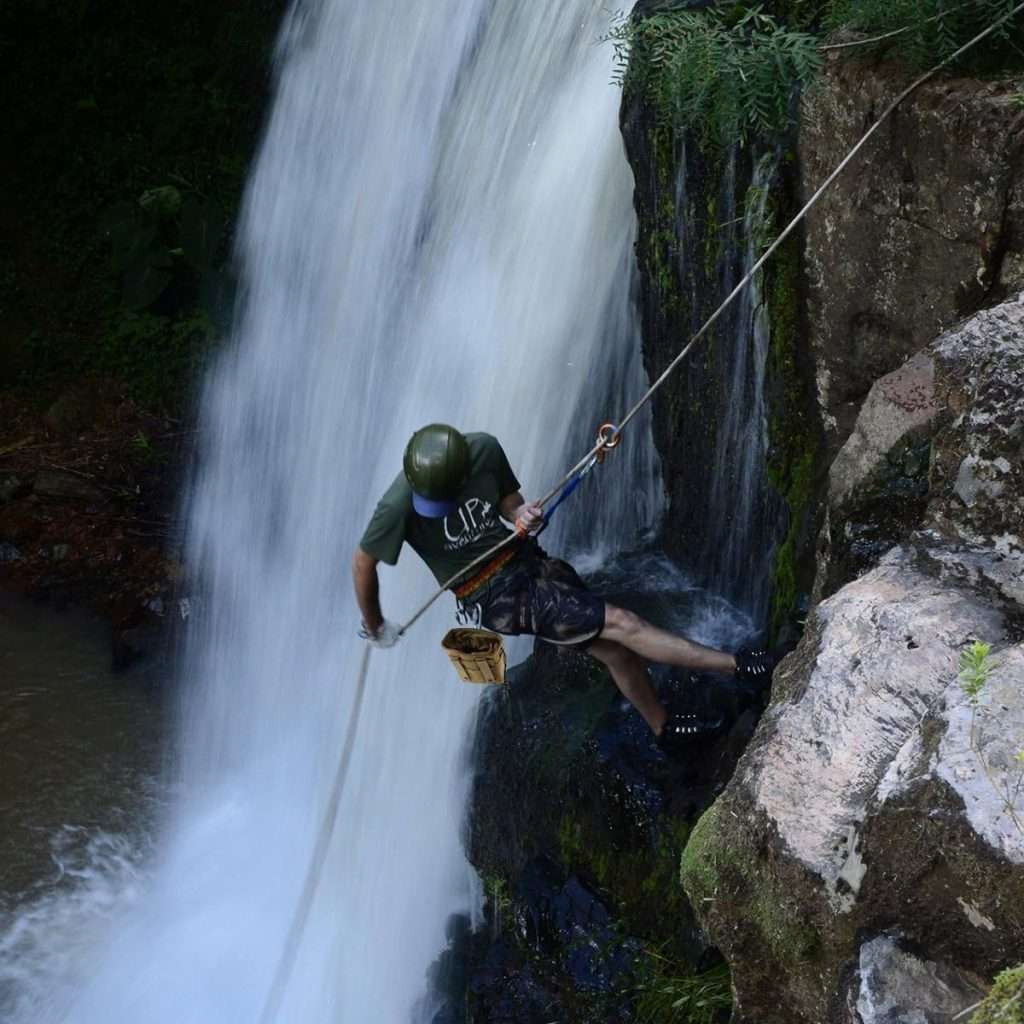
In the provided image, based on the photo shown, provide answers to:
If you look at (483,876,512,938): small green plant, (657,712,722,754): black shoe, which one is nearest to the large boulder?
(657,712,722,754): black shoe

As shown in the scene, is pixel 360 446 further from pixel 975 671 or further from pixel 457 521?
pixel 975 671

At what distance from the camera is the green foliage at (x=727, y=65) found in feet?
15.1

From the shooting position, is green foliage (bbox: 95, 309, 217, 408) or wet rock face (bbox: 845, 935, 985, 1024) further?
green foliage (bbox: 95, 309, 217, 408)

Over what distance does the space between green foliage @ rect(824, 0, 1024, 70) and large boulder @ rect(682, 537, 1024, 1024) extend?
6.04 feet

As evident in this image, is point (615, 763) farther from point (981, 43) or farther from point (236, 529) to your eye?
point (236, 529)

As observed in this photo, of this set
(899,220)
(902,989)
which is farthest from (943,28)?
(902,989)

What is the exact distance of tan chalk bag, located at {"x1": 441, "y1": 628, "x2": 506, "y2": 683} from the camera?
4660 mm

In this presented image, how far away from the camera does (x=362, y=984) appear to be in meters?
6.30

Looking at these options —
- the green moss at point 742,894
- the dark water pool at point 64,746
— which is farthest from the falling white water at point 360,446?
the green moss at point 742,894

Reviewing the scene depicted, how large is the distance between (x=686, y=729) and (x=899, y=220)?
6.52 ft

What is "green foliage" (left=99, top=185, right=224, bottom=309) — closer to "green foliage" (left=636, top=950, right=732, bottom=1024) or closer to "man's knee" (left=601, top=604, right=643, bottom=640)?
"man's knee" (left=601, top=604, right=643, bottom=640)

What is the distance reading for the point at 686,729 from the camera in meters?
5.02

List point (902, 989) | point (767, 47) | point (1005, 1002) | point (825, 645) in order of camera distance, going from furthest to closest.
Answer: point (767, 47) < point (825, 645) < point (902, 989) < point (1005, 1002)

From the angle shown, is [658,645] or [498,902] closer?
[658,645]
